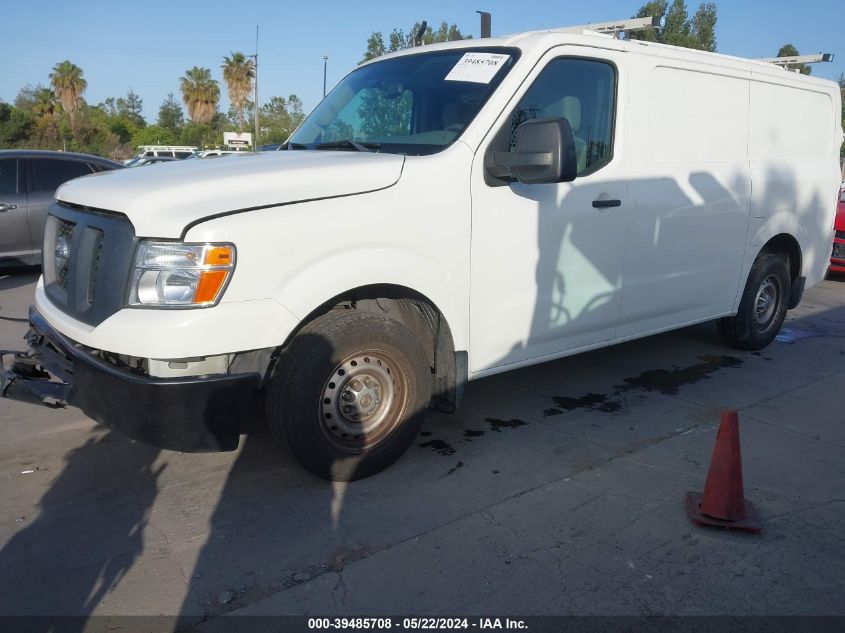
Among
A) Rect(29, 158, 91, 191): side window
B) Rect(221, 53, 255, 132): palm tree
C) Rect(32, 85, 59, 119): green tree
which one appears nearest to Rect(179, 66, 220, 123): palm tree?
Rect(221, 53, 255, 132): palm tree

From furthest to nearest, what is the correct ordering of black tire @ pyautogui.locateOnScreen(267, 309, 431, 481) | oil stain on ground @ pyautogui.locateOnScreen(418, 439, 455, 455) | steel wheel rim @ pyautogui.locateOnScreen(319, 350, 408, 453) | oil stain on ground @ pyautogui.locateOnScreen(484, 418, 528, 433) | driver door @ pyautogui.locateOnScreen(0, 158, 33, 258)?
driver door @ pyautogui.locateOnScreen(0, 158, 33, 258) → oil stain on ground @ pyautogui.locateOnScreen(484, 418, 528, 433) → oil stain on ground @ pyautogui.locateOnScreen(418, 439, 455, 455) → steel wheel rim @ pyautogui.locateOnScreen(319, 350, 408, 453) → black tire @ pyautogui.locateOnScreen(267, 309, 431, 481)

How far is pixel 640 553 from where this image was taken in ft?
10.3

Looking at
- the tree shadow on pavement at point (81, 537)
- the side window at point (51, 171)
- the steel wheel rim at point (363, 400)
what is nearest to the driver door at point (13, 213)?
the side window at point (51, 171)

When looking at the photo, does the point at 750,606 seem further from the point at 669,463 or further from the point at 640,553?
the point at 669,463

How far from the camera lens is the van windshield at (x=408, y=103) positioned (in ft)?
13.1

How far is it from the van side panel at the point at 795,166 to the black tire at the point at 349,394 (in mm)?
3449

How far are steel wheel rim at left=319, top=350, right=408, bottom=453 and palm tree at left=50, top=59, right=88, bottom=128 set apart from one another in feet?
186

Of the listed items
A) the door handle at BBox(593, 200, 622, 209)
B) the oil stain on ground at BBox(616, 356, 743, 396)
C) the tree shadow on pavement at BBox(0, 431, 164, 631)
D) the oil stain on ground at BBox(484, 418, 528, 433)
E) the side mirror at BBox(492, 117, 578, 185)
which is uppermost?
the side mirror at BBox(492, 117, 578, 185)

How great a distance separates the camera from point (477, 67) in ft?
13.5

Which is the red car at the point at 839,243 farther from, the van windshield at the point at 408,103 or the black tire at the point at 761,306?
the van windshield at the point at 408,103

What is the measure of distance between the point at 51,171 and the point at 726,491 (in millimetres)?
9064

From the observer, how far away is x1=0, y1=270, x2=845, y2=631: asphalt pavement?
2842 mm

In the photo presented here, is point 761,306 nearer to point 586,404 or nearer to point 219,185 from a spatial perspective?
point 586,404

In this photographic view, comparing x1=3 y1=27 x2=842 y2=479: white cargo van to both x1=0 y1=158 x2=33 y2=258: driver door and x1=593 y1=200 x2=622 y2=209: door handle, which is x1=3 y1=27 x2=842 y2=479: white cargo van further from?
x1=0 y1=158 x2=33 y2=258: driver door
